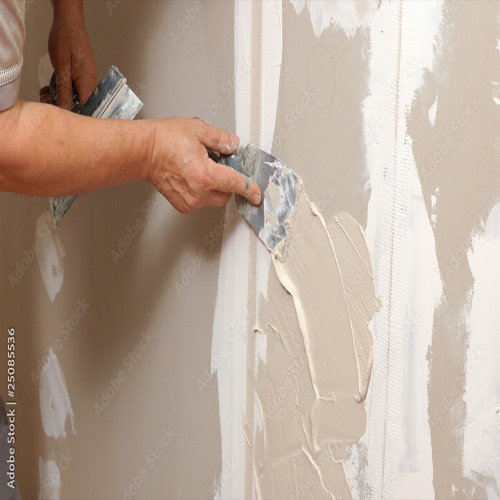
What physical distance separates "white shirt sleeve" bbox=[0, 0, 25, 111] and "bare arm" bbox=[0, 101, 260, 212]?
0.09 ft

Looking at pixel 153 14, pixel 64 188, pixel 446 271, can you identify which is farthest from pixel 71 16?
pixel 446 271

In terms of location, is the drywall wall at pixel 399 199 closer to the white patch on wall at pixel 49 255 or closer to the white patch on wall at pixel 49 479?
the white patch on wall at pixel 49 255

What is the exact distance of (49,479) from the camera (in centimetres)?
202

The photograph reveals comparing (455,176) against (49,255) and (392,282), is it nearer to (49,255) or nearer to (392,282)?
(392,282)

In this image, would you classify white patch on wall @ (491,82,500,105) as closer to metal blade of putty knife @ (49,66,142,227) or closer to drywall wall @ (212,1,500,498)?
drywall wall @ (212,1,500,498)

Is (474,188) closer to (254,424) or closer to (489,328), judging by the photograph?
(489,328)

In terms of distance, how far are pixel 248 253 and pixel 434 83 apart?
0.48 m

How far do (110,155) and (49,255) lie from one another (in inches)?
35.1

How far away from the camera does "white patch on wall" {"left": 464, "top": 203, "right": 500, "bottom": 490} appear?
86cm

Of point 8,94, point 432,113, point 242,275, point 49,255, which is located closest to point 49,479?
point 49,255

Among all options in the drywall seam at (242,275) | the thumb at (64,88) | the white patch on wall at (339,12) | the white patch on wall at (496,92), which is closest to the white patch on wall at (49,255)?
the thumb at (64,88)

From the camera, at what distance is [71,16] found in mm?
1408

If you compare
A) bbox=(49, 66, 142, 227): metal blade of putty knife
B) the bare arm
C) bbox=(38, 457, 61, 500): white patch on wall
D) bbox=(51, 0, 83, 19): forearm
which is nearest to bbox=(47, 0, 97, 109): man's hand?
bbox=(51, 0, 83, 19): forearm

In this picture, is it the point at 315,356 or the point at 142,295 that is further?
the point at 142,295
